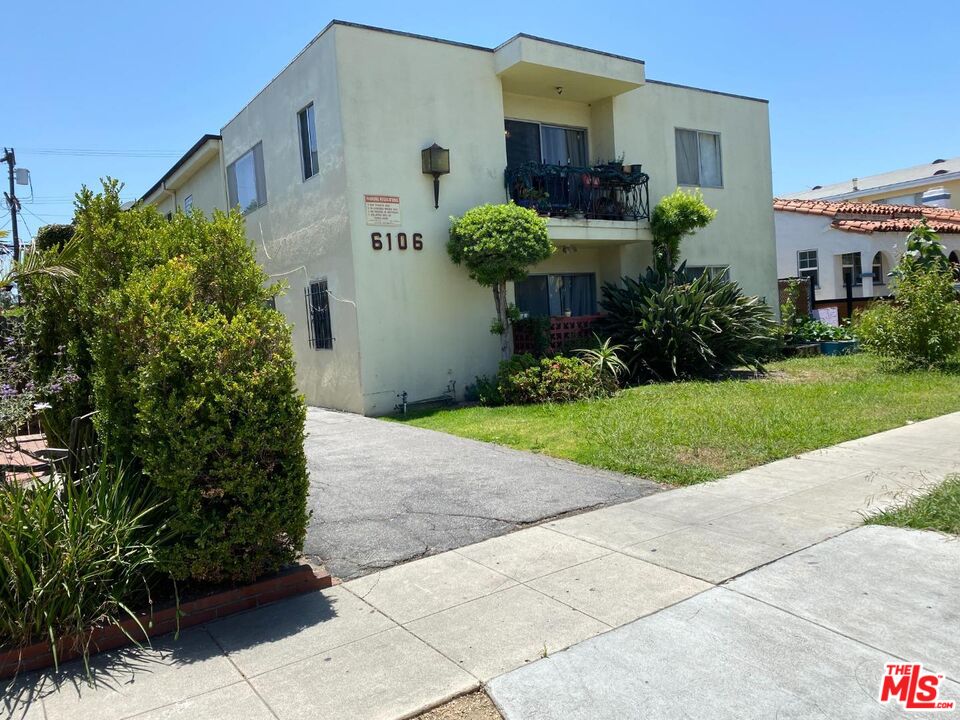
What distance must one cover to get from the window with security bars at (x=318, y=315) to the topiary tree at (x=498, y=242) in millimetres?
2464

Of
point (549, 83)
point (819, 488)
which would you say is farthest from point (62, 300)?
point (549, 83)

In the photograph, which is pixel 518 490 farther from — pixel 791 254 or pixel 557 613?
pixel 791 254

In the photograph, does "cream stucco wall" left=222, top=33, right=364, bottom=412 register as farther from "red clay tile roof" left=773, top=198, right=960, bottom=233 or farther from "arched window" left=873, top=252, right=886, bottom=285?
"arched window" left=873, top=252, right=886, bottom=285

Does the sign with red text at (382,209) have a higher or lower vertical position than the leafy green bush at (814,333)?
higher

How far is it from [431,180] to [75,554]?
9692 mm

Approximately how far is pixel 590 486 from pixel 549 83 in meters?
9.81

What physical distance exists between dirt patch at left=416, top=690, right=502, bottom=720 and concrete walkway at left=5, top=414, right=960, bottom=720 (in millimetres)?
45

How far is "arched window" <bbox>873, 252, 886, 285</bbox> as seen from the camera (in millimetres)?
22391

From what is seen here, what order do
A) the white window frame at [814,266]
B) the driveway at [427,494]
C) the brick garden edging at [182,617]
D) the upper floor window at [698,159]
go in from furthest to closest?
the white window frame at [814,266], the upper floor window at [698,159], the driveway at [427,494], the brick garden edging at [182,617]

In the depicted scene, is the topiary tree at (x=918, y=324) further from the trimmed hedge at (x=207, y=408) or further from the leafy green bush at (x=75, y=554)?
the leafy green bush at (x=75, y=554)

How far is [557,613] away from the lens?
161 inches

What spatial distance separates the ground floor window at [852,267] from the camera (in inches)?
875

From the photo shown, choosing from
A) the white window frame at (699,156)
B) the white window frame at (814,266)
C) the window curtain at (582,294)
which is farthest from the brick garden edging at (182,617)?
the white window frame at (814,266)

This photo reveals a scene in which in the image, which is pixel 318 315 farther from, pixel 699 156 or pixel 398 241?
pixel 699 156
